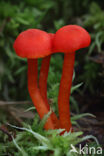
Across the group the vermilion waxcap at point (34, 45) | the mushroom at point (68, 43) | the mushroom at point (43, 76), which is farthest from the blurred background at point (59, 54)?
the vermilion waxcap at point (34, 45)

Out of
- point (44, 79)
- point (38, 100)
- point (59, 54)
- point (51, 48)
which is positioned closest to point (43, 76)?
point (44, 79)

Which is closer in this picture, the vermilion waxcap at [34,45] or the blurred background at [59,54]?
the vermilion waxcap at [34,45]

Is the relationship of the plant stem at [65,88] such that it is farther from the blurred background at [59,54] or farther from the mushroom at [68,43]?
the blurred background at [59,54]

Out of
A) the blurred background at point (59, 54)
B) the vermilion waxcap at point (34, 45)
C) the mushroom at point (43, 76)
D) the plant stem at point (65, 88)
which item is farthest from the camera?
the blurred background at point (59, 54)

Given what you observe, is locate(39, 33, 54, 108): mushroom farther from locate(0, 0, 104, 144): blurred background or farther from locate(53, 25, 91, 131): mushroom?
locate(0, 0, 104, 144): blurred background

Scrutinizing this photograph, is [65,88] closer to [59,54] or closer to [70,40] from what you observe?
[70,40]

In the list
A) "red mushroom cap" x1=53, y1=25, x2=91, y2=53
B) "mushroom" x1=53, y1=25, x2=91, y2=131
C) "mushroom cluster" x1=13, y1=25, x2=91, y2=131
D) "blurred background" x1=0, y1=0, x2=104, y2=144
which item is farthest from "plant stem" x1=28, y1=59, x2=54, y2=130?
"blurred background" x1=0, y1=0, x2=104, y2=144

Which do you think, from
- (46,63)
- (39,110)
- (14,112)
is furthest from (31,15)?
(39,110)
